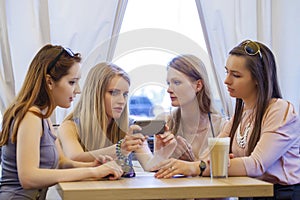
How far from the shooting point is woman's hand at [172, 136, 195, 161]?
150cm

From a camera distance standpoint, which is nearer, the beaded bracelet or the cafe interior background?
the beaded bracelet

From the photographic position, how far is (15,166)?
163 centimetres

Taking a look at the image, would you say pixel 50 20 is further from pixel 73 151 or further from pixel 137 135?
pixel 137 135

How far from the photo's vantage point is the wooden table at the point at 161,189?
126 cm

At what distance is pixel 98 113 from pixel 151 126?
0.19 m

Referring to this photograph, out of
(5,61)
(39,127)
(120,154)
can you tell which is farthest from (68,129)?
(5,61)

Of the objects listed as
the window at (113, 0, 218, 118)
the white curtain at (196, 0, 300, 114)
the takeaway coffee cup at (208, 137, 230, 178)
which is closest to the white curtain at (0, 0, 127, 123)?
the white curtain at (196, 0, 300, 114)

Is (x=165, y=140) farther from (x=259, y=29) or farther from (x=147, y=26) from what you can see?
(x=259, y=29)

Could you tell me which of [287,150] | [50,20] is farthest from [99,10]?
[287,150]

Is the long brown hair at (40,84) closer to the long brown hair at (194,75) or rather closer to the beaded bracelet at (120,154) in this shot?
the beaded bracelet at (120,154)

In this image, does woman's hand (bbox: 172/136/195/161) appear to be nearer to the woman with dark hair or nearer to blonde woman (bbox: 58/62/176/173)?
blonde woman (bbox: 58/62/176/173)

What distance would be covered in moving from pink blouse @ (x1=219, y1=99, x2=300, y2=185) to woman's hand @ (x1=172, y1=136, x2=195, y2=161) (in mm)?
179

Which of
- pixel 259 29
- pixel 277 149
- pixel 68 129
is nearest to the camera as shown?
pixel 277 149

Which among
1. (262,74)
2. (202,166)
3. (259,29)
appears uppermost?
(259,29)
